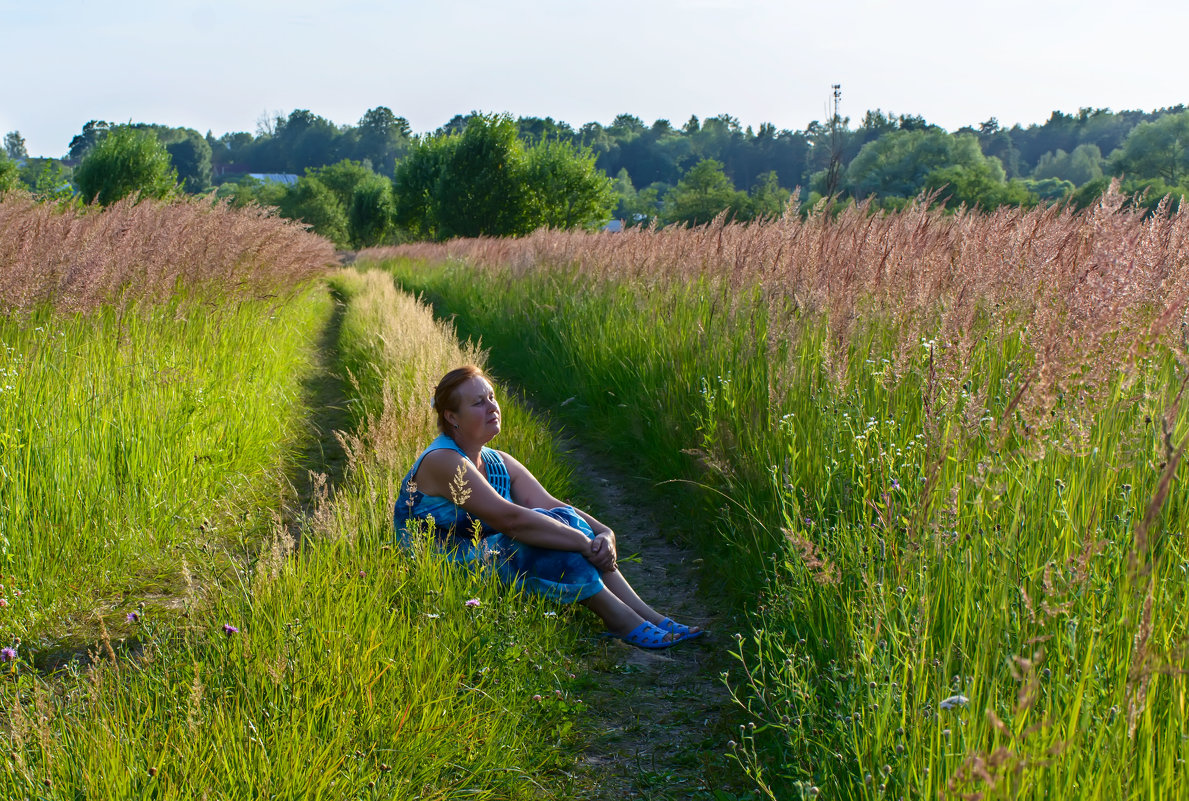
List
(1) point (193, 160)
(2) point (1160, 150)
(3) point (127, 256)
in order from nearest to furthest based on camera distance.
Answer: (3) point (127, 256), (2) point (1160, 150), (1) point (193, 160)

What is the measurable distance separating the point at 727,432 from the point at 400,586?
1.88m

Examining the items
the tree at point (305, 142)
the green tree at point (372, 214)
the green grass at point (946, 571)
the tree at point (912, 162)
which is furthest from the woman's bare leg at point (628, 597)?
the tree at point (305, 142)

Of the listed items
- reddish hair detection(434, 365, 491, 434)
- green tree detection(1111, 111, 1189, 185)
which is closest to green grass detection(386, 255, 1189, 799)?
reddish hair detection(434, 365, 491, 434)

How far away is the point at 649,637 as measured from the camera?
3.55 meters

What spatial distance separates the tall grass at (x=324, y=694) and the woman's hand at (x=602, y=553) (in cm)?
36

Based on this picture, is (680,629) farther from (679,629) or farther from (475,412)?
(475,412)

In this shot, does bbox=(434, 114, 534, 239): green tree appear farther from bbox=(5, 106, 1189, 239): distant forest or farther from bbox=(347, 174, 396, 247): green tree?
bbox=(347, 174, 396, 247): green tree

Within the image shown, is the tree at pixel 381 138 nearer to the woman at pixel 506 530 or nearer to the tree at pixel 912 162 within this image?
the tree at pixel 912 162

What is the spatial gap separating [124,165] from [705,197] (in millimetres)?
35747

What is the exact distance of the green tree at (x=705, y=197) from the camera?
50.1 m

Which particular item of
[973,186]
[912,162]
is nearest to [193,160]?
[912,162]

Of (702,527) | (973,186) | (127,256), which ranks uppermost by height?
(973,186)

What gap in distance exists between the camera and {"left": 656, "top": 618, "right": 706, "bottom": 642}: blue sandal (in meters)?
3.56

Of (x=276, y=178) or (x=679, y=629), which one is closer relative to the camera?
(x=679, y=629)
